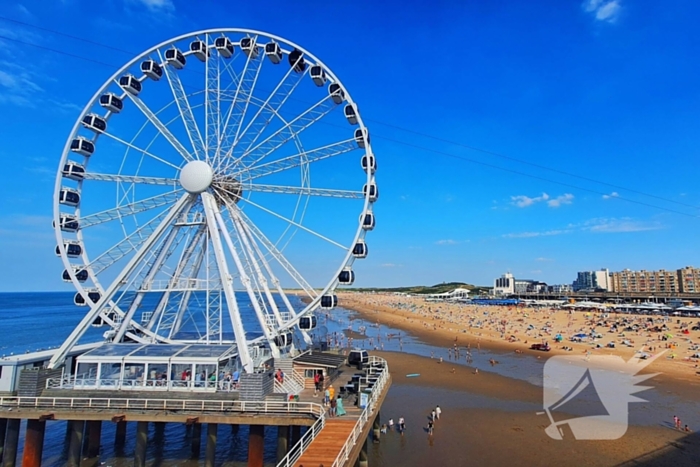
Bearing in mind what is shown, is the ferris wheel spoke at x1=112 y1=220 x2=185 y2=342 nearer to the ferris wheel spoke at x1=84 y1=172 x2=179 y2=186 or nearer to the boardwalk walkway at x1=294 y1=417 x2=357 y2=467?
the ferris wheel spoke at x1=84 y1=172 x2=179 y2=186

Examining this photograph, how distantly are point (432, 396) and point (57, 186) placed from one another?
90.5ft

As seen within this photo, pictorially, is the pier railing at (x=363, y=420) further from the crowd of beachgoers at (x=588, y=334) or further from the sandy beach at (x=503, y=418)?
the crowd of beachgoers at (x=588, y=334)

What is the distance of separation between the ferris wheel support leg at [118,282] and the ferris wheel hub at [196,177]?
69 centimetres

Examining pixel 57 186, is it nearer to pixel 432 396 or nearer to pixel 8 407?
pixel 8 407

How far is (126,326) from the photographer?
24.1 meters

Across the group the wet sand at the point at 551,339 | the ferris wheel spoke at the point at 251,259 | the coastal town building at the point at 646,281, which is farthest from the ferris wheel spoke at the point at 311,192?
the coastal town building at the point at 646,281

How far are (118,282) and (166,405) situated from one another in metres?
7.61

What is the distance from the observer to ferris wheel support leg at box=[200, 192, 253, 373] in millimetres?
19922

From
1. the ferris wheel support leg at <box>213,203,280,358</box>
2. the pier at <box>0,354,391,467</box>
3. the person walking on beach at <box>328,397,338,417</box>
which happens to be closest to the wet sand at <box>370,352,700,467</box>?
the pier at <box>0,354,391,467</box>

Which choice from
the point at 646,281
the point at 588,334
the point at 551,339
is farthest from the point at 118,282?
the point at 646,281

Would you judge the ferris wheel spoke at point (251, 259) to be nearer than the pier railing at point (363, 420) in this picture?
No

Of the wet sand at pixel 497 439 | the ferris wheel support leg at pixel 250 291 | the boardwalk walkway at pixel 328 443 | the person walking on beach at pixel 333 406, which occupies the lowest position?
the wet sand at pixel 497 439

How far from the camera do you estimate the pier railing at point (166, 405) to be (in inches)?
706

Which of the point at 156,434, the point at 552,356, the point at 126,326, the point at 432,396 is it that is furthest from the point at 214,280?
the point at 552,356
